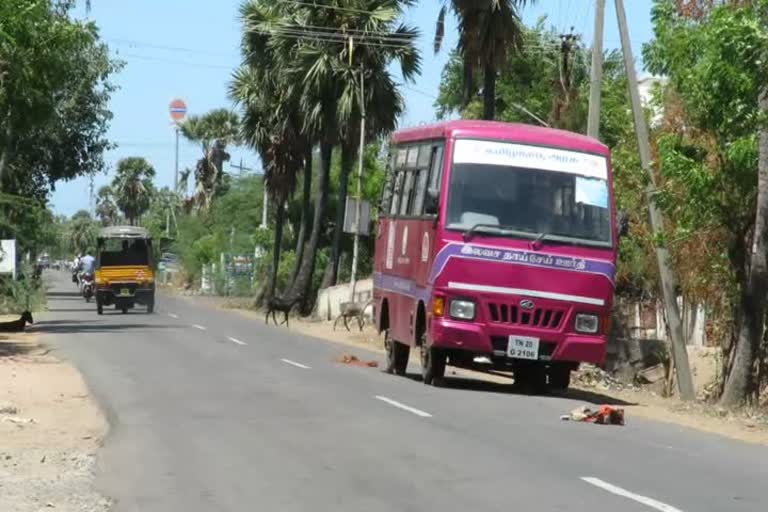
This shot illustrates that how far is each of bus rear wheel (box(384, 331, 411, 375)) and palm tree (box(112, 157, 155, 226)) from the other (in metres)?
114

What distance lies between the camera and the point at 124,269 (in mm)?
48156

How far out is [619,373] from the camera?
1145 inches

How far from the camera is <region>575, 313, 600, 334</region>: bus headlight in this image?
795 inches

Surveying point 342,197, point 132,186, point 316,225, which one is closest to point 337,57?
point 342,197

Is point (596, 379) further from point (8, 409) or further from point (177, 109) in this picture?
point (177, 109)

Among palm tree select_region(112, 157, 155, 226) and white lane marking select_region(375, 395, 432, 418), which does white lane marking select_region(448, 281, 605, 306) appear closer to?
white lane marking select_region(375, 395, 432, 418)

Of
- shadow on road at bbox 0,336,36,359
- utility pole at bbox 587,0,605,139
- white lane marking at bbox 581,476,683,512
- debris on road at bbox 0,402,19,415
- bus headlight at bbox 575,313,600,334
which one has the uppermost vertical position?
utility pole at bbox 587,0,605,139

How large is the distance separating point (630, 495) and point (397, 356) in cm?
1314

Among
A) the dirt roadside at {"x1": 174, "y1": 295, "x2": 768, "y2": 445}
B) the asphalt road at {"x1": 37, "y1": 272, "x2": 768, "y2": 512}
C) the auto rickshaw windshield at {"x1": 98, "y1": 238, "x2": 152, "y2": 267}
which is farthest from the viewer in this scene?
the auto rickshaw windshield at {"x1": 98, "y1": 238, "x2": 152, "y2": 267}

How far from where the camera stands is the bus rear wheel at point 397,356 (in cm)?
2369

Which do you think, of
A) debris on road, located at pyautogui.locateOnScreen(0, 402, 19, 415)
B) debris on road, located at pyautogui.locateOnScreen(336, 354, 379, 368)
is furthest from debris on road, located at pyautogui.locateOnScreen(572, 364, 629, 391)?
debris on road, located at pyautogui.locateOnScreen(0, 402, 19, 415)

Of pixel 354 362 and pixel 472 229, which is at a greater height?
pixel 472 229

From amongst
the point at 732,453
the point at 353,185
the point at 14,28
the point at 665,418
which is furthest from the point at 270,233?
the point at 732,453

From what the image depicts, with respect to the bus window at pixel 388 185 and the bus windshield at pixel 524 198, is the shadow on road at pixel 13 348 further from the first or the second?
the bus windshield at pixel 524 198
